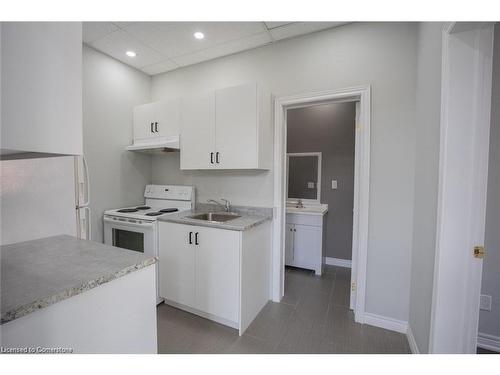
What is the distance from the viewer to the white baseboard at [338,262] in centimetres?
316

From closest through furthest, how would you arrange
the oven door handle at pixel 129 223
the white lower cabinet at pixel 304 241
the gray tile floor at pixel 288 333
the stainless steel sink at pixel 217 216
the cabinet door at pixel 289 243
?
the gray tile floor at pixel 288 333 → the oven door handle at pixel 129 223 → the stainless steel sink at pixel 217 216 → the white lower cabinet at pixel 304 241 → the cabinet door at pixel 289 243

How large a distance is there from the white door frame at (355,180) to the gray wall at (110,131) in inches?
72.4

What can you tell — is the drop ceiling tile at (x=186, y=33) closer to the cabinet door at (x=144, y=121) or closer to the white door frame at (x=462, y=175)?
the cabinet door at (x=144, y=121)

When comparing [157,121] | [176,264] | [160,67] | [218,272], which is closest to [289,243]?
[218,272]

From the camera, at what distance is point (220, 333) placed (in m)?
1.79

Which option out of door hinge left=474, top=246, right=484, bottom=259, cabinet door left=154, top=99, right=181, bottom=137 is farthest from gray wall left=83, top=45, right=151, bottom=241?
door hinge left=474, top=246, right=484, bottom=259

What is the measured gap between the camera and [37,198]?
1.28 metres

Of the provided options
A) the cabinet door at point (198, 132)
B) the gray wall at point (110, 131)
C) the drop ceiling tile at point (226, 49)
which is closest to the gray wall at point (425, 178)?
the drop ceiling tile at point (226, 49)

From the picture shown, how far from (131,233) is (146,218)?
323 millimetres

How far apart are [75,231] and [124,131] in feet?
5.21

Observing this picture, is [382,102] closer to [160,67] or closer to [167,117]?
[167,117]

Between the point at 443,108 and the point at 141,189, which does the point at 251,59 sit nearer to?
the point at 443,108
